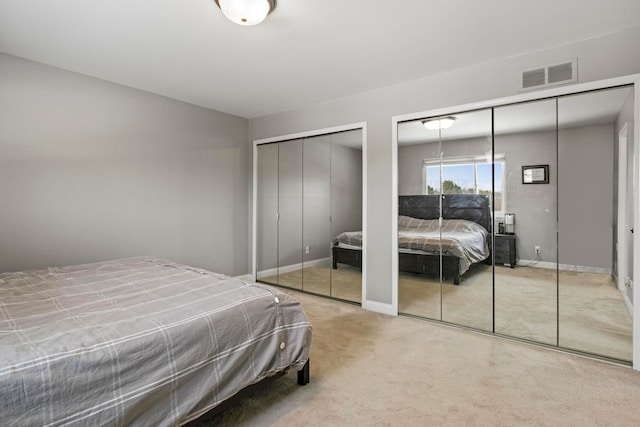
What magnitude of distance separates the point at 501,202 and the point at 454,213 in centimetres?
43

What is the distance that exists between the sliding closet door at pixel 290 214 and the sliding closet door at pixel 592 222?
2.94 metres

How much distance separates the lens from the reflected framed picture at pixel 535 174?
9.22ft

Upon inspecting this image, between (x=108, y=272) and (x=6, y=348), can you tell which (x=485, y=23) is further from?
(x=108, y=272)

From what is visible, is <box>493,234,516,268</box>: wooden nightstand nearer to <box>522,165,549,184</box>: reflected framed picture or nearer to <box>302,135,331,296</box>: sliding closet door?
<box>522,165,549,184</box>: reflected framed picture

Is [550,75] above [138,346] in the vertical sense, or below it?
above

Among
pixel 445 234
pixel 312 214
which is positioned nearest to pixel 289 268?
pixel 312 214

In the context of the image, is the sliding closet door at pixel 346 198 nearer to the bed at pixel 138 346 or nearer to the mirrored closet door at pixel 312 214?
the mirrored closet door at pixel 312 214

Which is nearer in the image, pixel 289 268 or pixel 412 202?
pixel 412 202

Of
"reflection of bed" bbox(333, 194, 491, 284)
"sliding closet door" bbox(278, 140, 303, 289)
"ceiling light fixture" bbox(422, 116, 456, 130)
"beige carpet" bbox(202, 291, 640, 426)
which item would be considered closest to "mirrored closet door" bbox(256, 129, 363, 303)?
"sliding closet door" bbox(278, 140, 303, 289)

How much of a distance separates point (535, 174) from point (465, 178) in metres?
0.57

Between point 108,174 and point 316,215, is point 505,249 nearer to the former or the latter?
point 316,215

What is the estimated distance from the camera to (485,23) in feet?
7.88

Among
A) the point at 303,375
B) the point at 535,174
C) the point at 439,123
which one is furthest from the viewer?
the point at 439,123

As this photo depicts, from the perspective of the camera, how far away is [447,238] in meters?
3.35
